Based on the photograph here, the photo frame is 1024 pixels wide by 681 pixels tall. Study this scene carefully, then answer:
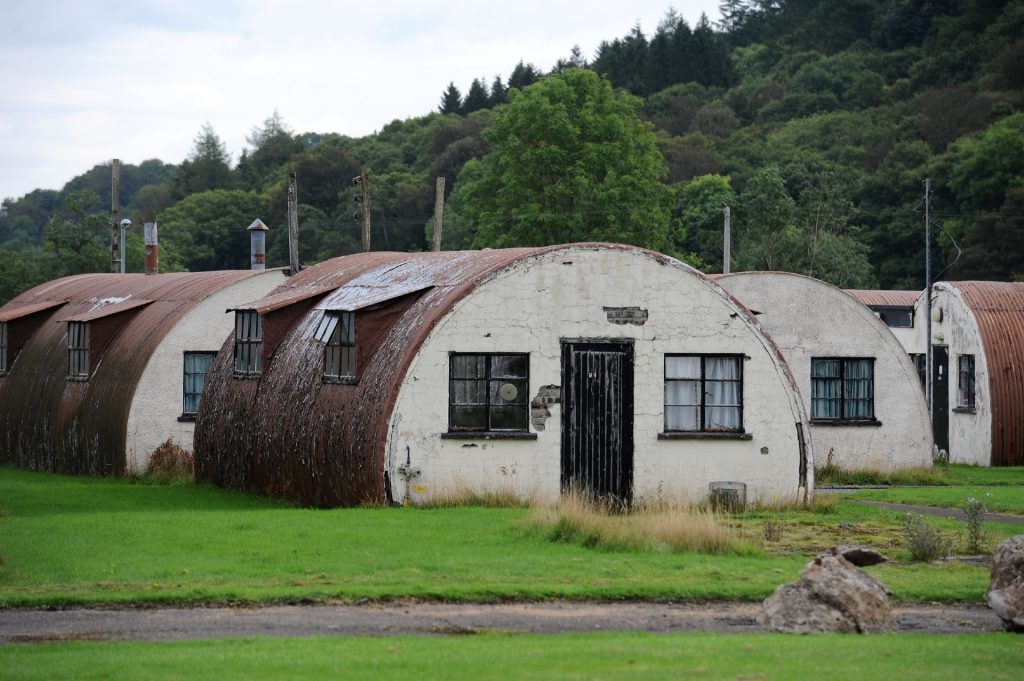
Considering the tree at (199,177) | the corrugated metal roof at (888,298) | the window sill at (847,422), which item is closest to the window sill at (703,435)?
the window sill at (847,422)

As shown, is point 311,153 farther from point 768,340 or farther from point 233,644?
point 233,644

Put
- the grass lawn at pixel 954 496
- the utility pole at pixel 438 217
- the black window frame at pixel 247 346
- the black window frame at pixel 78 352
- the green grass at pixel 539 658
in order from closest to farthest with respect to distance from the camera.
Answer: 1. the green grass at pixel 539 658
2. the grass lawn at pixel 954 496
3. the black window frame at pixel 247 346
4. the black window frame at pixel 78 352
5. the utility pole at pixel 438 217

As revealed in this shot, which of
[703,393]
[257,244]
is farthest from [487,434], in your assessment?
[257,244]

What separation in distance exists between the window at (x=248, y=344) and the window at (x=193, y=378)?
10.7ft

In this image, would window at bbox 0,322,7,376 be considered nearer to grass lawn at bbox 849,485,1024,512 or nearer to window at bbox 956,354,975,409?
grass lawn at bbox 849,485,1024,512

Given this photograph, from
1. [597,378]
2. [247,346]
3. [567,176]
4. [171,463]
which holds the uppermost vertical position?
[567,176]

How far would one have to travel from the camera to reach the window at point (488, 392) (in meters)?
23.3

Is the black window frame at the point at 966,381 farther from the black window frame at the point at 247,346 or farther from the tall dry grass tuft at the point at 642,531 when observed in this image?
Answer: the tall dry grass tuft at the point at 642,531

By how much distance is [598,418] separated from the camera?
77.9 ft

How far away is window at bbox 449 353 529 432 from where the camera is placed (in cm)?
2328

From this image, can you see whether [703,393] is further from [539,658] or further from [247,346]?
[539,658]

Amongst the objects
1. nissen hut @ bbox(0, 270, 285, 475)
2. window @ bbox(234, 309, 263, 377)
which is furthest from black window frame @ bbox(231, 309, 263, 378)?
nissen hut @ bbox(0, 270, 285, 475)

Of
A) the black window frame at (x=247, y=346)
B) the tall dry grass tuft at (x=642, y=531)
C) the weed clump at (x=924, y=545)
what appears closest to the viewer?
the weed clump at (x=924, y=545)

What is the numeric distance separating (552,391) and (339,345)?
357 centimetres
